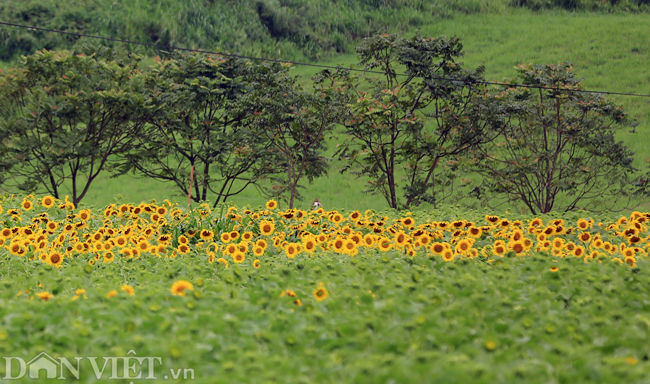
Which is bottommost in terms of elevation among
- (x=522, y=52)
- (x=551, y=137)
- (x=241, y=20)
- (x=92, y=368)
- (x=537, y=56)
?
(x=92, y=368)

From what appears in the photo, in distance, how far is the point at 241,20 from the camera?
28.8 metres

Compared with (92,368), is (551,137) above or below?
above

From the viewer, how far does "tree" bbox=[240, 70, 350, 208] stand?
440 inches

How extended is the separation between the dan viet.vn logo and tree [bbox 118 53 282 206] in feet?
30.1

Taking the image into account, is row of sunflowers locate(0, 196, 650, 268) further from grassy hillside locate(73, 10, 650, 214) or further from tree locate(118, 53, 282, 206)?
grassy hillside locate(73, 10, 650, 214)

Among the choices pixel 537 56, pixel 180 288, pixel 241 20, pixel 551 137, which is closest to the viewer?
pixel 180 288

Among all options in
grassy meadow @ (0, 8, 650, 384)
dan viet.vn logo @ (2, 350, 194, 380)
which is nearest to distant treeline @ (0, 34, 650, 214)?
grassy meadow @ (0, 8, 650, 384)

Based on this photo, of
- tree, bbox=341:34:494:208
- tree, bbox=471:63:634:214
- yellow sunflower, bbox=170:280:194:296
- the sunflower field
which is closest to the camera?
the sunflower field

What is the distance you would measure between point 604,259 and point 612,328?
153cm

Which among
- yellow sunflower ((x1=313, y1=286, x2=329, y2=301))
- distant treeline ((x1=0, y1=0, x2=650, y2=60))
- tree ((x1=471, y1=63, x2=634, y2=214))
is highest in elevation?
distant treeline ((x1=0, y1=0, x2=650, y2=60))

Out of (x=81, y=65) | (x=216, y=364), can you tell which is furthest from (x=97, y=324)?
(x=81, y=65)

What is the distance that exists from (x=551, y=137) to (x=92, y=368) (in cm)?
1208

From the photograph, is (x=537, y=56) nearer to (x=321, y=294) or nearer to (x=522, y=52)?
(x=522, y=52)

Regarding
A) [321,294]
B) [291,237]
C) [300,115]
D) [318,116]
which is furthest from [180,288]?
[318,116]
